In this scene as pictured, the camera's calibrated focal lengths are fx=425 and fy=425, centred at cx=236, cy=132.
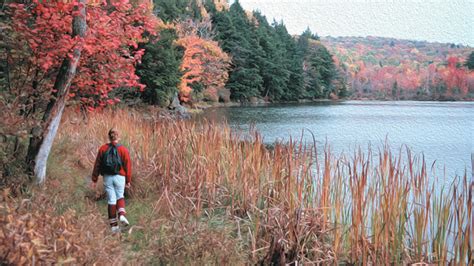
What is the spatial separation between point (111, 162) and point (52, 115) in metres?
→ 1.23

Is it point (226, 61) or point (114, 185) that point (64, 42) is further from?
point (226, 61)

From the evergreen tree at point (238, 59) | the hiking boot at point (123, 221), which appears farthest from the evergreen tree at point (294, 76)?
the hiking boot at point (123, 221)

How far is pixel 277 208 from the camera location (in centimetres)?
470

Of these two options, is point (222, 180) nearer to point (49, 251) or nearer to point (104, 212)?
point (104, 212)

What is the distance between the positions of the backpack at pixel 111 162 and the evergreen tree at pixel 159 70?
18.9 metres

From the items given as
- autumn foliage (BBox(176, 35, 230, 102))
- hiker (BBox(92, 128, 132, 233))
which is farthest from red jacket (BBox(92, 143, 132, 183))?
autumn foliage (BBox(176, 35, 230, 102))

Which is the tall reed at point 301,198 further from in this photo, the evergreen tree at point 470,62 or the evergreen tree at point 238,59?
the evergreen tree at point 238,59

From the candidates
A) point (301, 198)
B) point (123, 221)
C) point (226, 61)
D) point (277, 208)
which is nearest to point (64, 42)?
point (123, 221)

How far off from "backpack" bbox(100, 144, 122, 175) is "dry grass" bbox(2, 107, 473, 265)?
66 cm

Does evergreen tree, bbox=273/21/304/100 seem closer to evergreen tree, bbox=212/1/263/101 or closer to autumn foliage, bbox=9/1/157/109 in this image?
evergreen tree, bbox=212/1/263/101

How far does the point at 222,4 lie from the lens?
A: 57812 mm

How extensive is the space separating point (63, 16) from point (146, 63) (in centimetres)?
1855

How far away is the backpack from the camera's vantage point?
15.9ft

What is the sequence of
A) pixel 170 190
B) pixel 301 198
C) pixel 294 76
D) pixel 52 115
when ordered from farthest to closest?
pixel 294 76 → pixel 170 190 → pixel 52 115 → pixel 301 198
